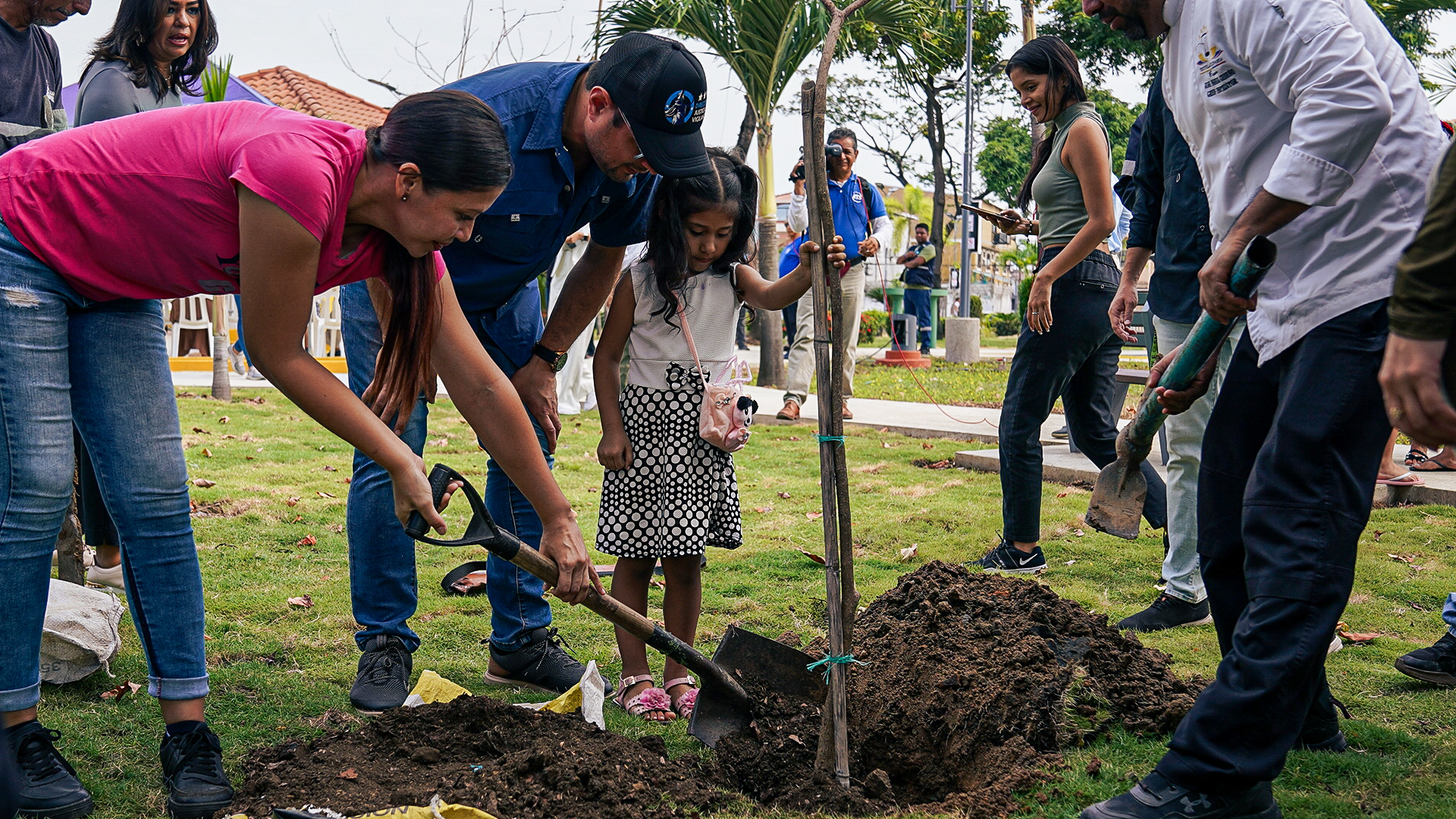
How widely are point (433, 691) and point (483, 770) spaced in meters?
0.67

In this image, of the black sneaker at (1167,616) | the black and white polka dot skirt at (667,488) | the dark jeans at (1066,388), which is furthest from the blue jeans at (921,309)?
the black and white polka dot skirt at (667,488)

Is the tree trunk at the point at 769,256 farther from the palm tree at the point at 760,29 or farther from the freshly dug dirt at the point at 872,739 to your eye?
the freshly dug dirt at the point at 872,739

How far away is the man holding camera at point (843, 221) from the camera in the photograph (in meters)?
9.28

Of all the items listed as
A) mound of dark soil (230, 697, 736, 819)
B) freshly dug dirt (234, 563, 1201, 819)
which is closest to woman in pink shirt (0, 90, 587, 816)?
mound of dark soil (230, 697, 736, 819)

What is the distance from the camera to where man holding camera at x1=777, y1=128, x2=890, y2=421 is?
365 inches

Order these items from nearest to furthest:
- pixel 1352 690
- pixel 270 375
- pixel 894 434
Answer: pixel 270 375
pixel 1352 690
pixel 894 434

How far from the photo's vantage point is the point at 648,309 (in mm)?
3398

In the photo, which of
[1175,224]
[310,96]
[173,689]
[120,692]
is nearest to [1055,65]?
[1175,224]

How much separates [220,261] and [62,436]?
0.54 metres

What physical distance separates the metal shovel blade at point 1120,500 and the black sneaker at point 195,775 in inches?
104

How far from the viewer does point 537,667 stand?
3.46 m

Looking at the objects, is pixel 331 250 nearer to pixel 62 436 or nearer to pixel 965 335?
pixel 62 436

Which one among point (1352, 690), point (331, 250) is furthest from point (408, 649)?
point (1352, 690)

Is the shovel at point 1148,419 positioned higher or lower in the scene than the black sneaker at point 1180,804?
higher
